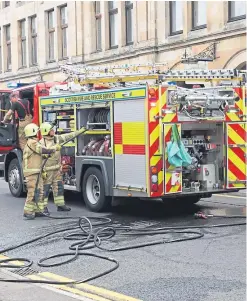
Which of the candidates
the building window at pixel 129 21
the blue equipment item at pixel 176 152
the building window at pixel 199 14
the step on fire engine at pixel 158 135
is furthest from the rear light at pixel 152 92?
the building window at pixel 129 21

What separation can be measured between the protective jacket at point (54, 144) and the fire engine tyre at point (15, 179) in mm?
2256

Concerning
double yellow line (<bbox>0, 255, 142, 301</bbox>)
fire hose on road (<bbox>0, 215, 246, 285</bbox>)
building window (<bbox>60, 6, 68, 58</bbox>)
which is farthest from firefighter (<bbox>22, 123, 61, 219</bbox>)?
building window (<bbox>60, 6, 68, 58</bbox>)

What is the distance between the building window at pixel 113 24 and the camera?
25.1 m

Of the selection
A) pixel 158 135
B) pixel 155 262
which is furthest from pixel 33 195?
pixel 155 262

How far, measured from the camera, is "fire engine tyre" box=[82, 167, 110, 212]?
33.0 ft

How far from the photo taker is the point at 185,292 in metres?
5.44

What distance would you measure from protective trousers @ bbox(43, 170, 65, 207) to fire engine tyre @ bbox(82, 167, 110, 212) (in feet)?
1.50

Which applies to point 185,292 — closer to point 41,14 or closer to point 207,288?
point 207,288

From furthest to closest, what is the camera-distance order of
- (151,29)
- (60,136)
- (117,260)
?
1. (151,29)
2. (60,136)
3. (117,260)

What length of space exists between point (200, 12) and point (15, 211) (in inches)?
491

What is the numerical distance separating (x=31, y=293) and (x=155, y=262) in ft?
5.41

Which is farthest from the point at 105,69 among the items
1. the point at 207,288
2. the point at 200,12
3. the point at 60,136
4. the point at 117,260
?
the point at 200,12

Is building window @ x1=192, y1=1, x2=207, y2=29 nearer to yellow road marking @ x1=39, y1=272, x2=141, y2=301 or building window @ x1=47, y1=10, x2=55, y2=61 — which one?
building window @ x1=47, y1=10, x2=55, y2=61

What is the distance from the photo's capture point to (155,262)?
6605 mm
